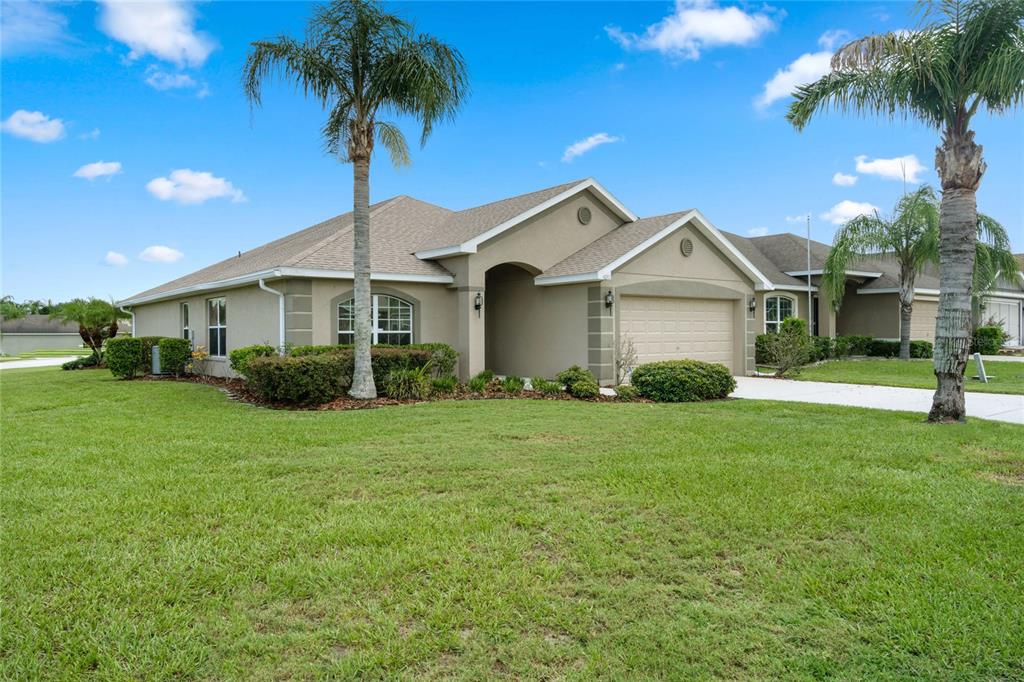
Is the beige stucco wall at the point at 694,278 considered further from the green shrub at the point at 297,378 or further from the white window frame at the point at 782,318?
the green shrub at the point at 297,378

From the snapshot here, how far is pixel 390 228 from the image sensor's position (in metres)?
18.3

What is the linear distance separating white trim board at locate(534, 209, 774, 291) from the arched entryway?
911mm

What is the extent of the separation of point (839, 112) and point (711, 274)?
713 cm

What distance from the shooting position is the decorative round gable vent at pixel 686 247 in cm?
1703

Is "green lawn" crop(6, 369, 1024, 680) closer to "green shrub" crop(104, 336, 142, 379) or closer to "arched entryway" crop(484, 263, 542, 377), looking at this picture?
"arched entryway" crop(484, 263, 542, 377)

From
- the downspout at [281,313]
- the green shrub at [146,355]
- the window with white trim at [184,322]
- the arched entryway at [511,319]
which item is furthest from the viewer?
the window with white trim at [184,322]

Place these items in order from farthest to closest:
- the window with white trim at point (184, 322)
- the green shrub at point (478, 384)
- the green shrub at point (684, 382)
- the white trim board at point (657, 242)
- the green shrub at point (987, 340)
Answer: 1. the green shrub at point (987, 340)
2. the window with white trim at point (184, 322)
3. the white trim board at point (657, 242)
4. the green shrub at point (478, 384)
5. the green shrub at point (684, 382)

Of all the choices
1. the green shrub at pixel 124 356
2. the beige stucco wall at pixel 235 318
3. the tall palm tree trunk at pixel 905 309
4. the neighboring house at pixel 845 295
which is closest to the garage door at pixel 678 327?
the neighboring house at pixel 845 295

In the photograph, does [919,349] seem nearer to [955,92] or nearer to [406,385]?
[955,92]

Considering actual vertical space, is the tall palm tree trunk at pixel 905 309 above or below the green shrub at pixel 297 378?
above

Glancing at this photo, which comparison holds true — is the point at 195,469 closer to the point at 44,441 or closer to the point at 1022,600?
the point at 44,441

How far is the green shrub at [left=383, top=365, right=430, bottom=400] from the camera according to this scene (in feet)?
42.4

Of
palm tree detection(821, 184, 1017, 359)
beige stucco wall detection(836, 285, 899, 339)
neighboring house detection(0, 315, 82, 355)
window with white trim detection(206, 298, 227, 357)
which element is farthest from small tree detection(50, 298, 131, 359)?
neighboring house detection(0, 315, 82, 355)

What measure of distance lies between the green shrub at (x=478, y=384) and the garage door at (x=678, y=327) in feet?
13.0
